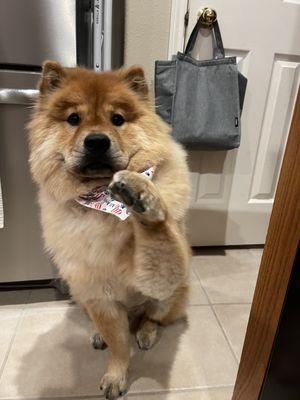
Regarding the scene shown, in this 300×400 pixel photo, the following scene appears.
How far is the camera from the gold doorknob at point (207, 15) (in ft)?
4.70

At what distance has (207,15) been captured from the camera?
4.70ft

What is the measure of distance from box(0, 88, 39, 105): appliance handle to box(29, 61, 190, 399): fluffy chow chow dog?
0.67ft

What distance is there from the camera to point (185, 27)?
147cm

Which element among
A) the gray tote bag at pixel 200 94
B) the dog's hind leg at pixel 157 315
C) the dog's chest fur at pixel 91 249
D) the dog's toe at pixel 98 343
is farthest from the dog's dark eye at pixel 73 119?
the dog's toe at pixel 98 343

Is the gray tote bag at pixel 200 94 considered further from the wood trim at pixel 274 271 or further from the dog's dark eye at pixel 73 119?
the wood trim at pixel 274 271

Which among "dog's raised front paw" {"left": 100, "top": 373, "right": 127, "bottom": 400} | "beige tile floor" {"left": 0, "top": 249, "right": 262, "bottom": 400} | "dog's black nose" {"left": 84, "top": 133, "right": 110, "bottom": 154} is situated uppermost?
"dog's black nose" {"left": 84, "top": 133, "right": 110, "bottom": 154}

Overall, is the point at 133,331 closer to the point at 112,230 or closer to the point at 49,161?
the point at 112,230

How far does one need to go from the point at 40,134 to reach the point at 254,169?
4.00 feet

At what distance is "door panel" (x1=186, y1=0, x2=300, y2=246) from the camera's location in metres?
1.50

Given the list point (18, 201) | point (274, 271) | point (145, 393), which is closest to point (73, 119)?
point (18, 201)

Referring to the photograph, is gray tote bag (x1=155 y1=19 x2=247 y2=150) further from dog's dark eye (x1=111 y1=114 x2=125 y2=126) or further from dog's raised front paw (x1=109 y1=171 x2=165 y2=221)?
dog's raised front paw (x1=109 y1=171 x2=165 y2=221)

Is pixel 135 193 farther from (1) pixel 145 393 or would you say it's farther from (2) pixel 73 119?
(1) pixel 145 393

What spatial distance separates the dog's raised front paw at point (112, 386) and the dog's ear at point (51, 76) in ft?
3.14

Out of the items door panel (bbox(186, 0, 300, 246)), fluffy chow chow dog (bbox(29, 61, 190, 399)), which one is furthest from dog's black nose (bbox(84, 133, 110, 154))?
door panel (bbox(186, 0, 300, 246))
